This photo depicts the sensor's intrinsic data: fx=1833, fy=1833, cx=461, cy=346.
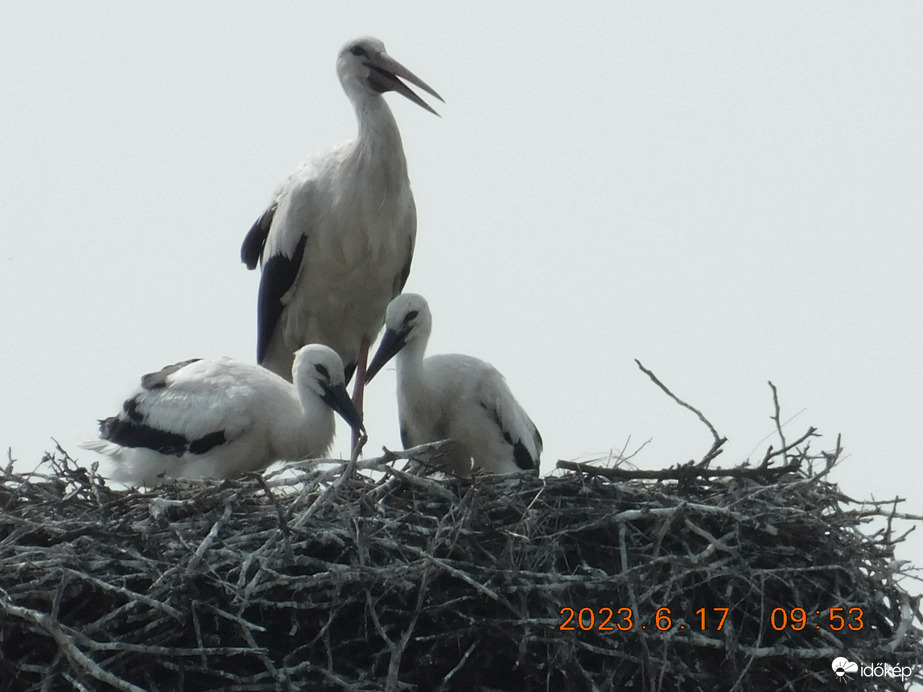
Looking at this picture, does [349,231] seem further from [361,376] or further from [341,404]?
[341,404]

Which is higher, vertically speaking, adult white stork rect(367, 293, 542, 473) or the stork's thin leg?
the stork's thin leg

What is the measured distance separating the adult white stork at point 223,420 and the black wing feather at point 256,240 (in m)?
1.08

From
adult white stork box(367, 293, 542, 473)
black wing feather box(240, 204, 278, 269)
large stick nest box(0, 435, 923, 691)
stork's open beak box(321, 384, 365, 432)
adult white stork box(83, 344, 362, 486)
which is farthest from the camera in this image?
black wing feather box(240, 204, 278, 269)

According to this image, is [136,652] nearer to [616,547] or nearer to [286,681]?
[286,681]

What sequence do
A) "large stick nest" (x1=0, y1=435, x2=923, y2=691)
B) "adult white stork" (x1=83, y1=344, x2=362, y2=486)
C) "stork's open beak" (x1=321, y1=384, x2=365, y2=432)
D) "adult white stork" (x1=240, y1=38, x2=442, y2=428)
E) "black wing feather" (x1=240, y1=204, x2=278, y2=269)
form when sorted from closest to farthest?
1. "large stick nest" (x1=0, y1=435, x2=923, y2=691)
2. "adult white stork" (x1=83, y1=344, x2=362, y2=486)
3. "stork's open beak" (x1=321, y1=384, x2=365, y2=432)
4. "adult white stork" (x1=240, y1=38, x2=442, y2=428)
5. "black wing feather" (x1=240, y1=204, x2=278, y2=269)

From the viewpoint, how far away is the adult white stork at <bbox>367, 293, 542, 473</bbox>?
5801 millimetres

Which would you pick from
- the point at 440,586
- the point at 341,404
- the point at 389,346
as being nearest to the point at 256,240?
the point at 389,346

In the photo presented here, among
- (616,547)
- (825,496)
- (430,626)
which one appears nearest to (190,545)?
(430,626)

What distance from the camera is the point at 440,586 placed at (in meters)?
4.57

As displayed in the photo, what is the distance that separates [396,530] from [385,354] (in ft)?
4.25

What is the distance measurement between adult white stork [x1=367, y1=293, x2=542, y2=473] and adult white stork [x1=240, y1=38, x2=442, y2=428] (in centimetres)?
56
